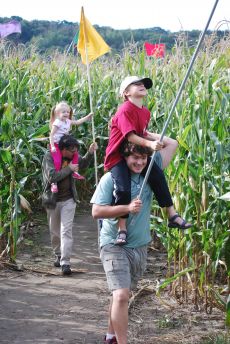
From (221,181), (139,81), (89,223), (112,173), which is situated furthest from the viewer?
(89,223)

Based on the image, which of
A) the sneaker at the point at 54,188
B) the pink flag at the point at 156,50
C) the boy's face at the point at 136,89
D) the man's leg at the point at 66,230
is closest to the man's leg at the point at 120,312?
the boy's face at the point at 136,89

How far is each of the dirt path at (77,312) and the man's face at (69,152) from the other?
1.13m

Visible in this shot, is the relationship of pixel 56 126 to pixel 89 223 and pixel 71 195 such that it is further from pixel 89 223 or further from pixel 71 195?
pixel 89 223

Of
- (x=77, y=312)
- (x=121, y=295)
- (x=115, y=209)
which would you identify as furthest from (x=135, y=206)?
(x=77, y=312)

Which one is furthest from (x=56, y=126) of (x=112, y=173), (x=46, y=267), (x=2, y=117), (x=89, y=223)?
(x=112, y=173)

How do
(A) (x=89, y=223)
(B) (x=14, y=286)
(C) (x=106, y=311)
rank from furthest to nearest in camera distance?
(A) (x=89, y=223), (B) (x=14, y=286), (C) (x=106, y=311)

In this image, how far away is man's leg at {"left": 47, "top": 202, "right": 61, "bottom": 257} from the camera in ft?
22.3

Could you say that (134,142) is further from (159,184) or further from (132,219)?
(132,219)

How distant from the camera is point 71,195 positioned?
22.1 ft

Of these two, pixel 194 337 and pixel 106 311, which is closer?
pixel 194 337

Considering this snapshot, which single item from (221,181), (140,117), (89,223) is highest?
(140,117)

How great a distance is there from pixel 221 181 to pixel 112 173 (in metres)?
1.10

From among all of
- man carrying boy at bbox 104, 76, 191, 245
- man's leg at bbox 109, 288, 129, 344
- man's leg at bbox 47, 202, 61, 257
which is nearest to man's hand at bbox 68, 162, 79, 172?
man's leg at bbox 47, 202, 61, 257

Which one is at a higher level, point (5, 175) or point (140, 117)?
point (140, 117)
